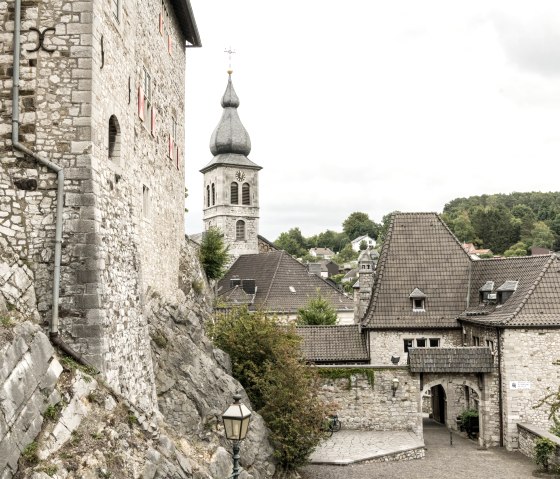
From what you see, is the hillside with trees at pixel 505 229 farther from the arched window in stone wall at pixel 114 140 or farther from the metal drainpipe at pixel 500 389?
the arched window in stone wall at pixel 114 140

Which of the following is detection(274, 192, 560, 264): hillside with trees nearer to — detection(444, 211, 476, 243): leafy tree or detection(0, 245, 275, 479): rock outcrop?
detection(444, 211, 476, 243): leafy tree

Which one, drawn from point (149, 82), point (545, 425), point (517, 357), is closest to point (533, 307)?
point (517, 357)

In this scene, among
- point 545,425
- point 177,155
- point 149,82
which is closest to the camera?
point 149,82

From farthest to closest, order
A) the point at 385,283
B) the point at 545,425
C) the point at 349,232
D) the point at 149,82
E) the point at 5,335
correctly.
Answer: the point at 349,232, the point at 385,283, the point at 545,425, the point at 149,82, the point at 5,335

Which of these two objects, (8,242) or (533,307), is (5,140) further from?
A: (533,307)

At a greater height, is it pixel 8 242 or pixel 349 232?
pixel 349 232

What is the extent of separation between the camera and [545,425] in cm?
2408

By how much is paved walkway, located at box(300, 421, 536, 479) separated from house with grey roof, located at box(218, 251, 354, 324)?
2269 cm

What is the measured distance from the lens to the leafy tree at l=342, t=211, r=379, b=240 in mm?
166875

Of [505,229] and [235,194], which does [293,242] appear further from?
[235,194]

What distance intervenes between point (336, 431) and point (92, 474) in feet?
60.6

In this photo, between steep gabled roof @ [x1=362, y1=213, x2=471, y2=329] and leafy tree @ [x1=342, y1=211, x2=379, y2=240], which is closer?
steep gabled roof @ [x1=362, y1=213, x2=471, y2=329]

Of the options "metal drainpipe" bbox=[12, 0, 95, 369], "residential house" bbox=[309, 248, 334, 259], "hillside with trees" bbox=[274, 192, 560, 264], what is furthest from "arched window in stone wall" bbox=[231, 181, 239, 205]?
"residential house" bbox=[309, 248, 334, 259]

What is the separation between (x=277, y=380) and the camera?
754 inches
